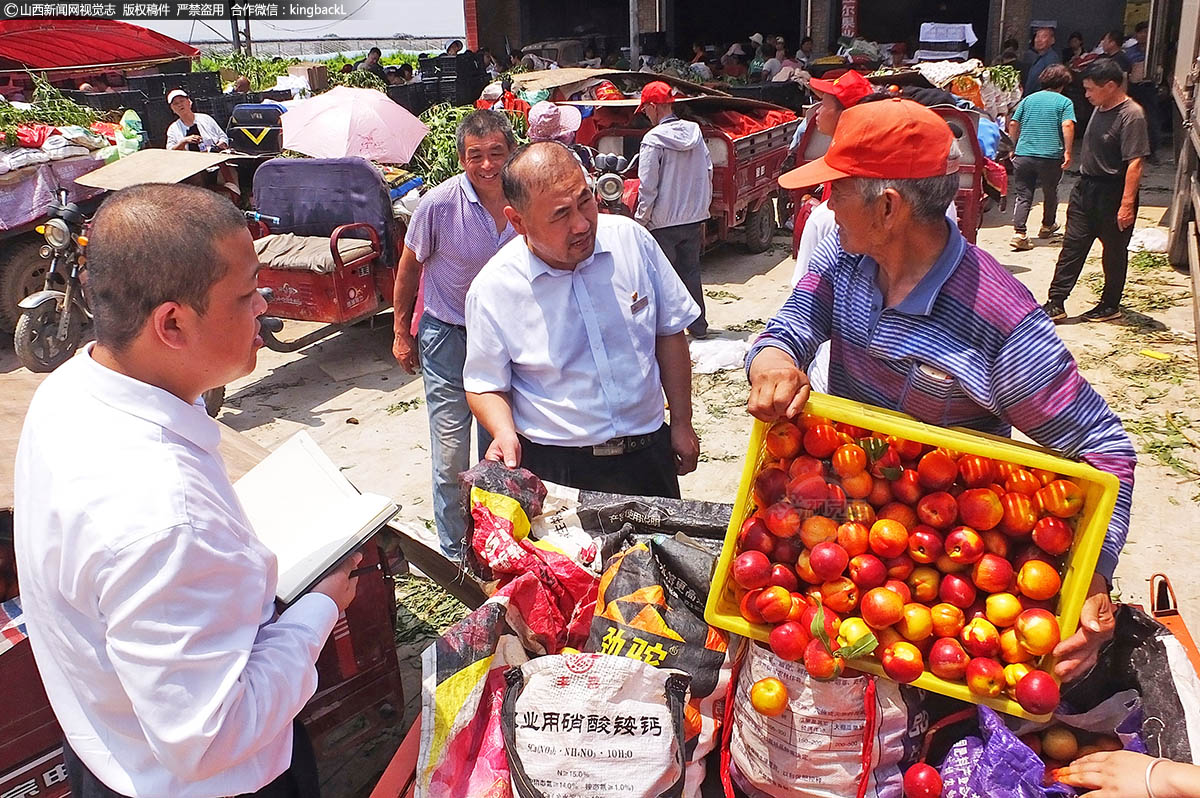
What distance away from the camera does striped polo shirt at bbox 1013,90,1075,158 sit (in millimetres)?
8992

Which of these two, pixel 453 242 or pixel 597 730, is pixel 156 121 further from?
pixel 597 730

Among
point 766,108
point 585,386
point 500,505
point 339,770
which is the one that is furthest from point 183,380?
point 766,108

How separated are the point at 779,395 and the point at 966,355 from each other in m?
0.45

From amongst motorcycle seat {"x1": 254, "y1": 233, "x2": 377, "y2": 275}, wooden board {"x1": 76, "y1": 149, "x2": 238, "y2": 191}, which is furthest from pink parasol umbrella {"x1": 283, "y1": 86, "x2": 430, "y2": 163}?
motorcycle seat {"x1": 254, "y1": 233, "x2": 377, "y2": 275}

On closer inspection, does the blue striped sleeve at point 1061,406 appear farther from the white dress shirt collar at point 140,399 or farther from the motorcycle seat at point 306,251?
the motorcycle seat at point 306,251

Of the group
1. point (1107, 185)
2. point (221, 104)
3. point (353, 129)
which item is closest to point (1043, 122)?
point (1107, 185)

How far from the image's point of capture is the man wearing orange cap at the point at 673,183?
710 cm

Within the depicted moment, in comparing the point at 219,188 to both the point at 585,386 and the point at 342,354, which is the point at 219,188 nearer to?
the point at 342,354

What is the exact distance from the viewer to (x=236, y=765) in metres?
1.60

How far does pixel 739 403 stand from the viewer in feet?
21.0

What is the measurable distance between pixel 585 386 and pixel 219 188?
20.7 ft

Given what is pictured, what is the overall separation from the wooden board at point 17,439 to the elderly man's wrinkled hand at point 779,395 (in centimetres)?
185

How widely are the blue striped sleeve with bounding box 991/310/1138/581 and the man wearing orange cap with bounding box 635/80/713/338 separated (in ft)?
17.0

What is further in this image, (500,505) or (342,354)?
(342,354)
